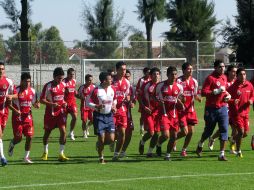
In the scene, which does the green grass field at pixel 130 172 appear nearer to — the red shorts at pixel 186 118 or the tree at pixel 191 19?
the red shorts at pixel 186 118

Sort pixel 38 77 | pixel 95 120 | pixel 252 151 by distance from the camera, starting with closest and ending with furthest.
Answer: pixel 95 120 < pixel 252 151 < pixel 38 77

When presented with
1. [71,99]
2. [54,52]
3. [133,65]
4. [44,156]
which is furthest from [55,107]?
[133,65]

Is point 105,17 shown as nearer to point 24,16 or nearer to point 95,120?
point 24,16

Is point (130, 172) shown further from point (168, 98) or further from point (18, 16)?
point (18, 16)

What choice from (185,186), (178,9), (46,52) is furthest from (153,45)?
(185,186)

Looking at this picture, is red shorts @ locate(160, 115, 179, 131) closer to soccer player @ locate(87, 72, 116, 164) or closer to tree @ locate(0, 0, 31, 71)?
soccer player @ locate(87, 72, 116, 164)

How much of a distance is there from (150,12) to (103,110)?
168ft

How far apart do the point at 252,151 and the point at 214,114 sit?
263 centimetres

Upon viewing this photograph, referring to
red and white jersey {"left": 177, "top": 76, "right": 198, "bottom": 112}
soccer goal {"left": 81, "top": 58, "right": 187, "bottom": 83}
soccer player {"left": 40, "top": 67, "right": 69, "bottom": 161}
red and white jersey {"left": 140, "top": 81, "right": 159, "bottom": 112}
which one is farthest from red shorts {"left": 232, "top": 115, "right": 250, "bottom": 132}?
soccer goal {"left": 81, "top": 58, "right": 187, "bottom": 83}

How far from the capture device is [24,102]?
16.8 m

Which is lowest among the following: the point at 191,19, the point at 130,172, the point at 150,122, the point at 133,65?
the point at 130,172

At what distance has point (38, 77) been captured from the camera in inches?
1834

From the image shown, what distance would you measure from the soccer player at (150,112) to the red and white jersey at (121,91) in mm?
655

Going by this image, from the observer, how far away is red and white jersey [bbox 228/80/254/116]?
17.6 meters
